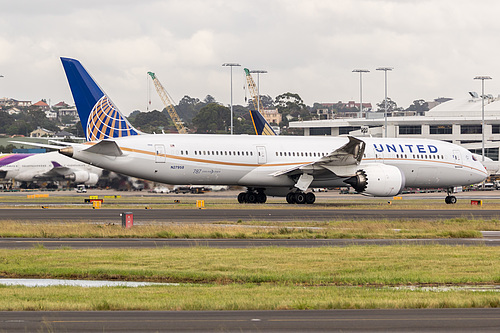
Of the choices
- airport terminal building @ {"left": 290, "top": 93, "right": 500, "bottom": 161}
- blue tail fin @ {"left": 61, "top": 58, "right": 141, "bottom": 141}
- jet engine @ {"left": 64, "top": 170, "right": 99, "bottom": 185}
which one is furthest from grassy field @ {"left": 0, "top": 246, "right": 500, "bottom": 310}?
airport terminal building @ {"left": 290, "top": 93, "right": 500, "bottom": 161}

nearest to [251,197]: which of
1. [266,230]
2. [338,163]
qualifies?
[338,163]

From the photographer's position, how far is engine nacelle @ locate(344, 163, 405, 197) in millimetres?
48438

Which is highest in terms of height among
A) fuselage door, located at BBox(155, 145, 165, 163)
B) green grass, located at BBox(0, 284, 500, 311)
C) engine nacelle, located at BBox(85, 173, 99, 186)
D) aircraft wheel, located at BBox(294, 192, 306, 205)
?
fuselage door, located at BBox(155, 145, 165, 163)

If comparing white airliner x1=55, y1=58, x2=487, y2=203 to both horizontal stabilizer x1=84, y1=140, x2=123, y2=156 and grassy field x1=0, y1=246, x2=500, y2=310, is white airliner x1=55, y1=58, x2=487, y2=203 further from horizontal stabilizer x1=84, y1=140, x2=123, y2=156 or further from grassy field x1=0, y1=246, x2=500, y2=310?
grassy field x1=0, y1=246, x2=500, y2=310

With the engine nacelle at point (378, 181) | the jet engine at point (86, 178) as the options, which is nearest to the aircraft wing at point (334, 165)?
the engine nacelle at point (378, 181)

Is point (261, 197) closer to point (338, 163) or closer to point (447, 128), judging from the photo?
point (338, 163)

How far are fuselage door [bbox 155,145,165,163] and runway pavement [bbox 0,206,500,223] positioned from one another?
359 centimetres

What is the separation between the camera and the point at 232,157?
49.0 metres

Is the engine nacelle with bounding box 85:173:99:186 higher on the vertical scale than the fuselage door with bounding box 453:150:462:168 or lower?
lower

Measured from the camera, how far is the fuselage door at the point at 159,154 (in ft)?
154

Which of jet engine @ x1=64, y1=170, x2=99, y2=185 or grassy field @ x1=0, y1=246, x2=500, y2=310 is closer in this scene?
grassy field @ x1=0, y1=246, x2=500, y2=310

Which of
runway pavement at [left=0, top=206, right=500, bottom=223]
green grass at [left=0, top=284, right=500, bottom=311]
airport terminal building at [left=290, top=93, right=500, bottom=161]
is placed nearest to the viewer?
green grass at [left=0, top=284, right=500, bottom=311]

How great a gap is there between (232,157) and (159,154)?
472cm

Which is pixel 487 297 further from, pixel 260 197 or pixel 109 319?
pixel 260 197
